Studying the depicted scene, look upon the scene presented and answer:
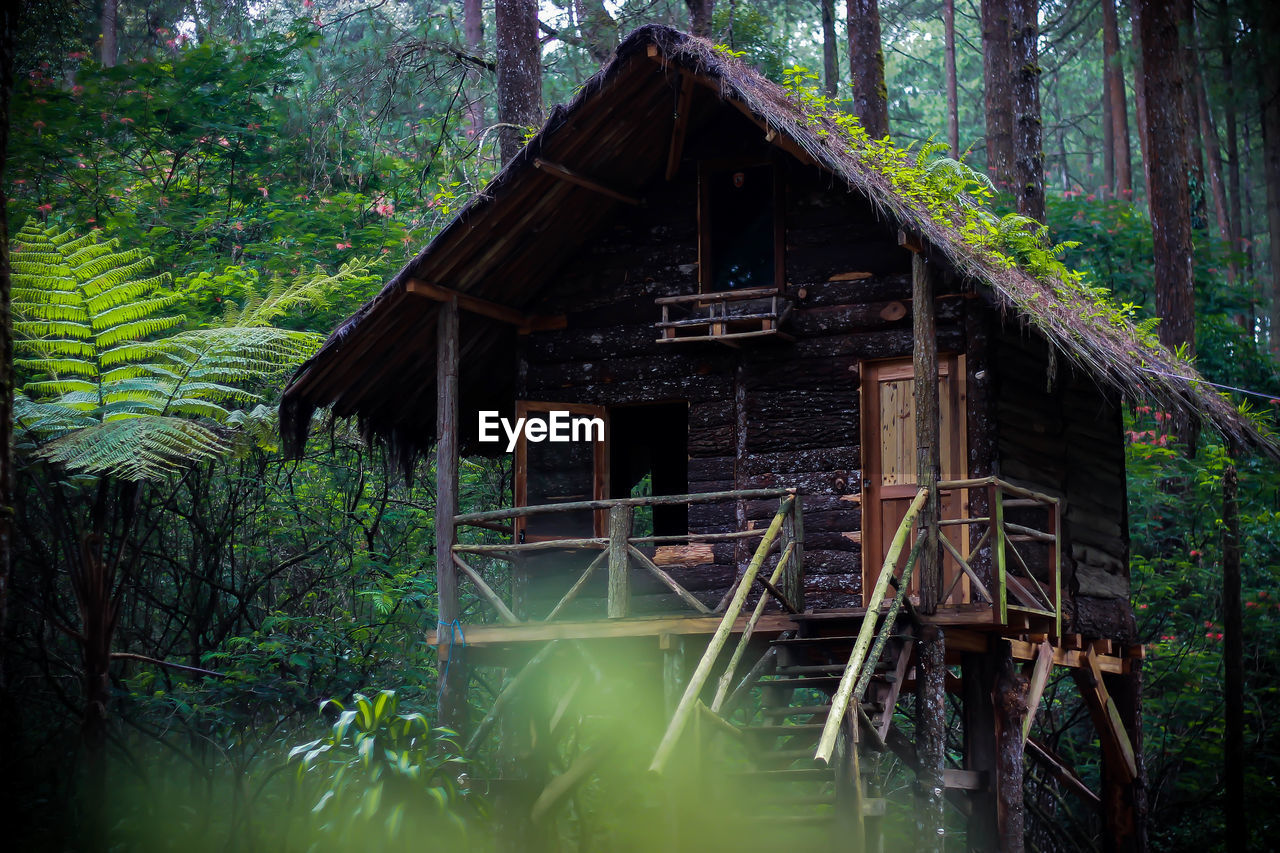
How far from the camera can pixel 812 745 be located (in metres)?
9.19

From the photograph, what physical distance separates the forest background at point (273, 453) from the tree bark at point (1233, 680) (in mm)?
44

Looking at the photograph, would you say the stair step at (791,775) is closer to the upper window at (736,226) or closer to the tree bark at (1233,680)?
the upper window at (736,226)

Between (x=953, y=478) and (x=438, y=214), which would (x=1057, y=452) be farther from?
(x=438, y=214)

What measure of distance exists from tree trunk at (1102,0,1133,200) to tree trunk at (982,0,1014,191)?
4.81 meters

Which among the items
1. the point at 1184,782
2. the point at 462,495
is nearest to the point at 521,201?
the point at 462,495

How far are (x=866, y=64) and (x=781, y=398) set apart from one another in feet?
27.7

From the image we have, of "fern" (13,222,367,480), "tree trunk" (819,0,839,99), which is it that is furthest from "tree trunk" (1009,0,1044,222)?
"fern" (13,222,367,480)

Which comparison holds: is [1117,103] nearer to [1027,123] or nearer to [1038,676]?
[1027,123]

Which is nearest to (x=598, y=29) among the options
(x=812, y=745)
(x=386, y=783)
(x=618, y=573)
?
(x=618, y=573)

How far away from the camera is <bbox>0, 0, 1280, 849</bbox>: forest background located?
11.3 metres

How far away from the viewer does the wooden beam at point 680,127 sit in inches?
435

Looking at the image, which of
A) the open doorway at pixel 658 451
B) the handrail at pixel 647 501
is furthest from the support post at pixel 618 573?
the open doorway at pixel 658 451

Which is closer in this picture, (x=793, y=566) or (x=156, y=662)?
(x=793, y=566)

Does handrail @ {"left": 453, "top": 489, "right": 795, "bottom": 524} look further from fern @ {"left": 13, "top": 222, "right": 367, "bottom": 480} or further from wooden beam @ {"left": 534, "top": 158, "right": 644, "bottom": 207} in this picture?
wooden beam @ {"left": 534, "top": 158, "right": 644, "bottom": 207}
